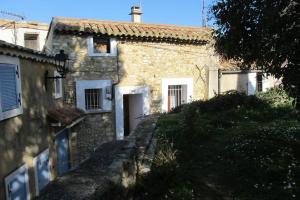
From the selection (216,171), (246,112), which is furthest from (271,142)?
(246,112)

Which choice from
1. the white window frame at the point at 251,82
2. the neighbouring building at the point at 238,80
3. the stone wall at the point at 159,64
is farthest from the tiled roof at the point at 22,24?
the white window frame at the point at 251,82

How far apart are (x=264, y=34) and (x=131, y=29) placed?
1114 centimetres

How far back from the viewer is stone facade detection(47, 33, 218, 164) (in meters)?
14.2

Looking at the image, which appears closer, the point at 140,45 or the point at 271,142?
the point at 271,142

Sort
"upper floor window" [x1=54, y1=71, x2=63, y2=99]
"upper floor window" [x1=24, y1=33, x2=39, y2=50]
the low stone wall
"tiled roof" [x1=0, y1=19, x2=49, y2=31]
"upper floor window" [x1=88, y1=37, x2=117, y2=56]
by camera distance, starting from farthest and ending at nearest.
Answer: "upper floor window" [x1=24, y1=33, x2=39, y2=50], "tiled roof" [x1=0, y1=19, x2=49, y2=31], "upper floor window" [x1=88, y1=37, x2=117, y2=56], "upper floor window" [x1=54, y1=71, x2=63, y2=99], the low stone wall

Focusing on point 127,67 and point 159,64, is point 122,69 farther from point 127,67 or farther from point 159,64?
point 159,64

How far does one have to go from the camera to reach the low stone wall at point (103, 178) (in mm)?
3502

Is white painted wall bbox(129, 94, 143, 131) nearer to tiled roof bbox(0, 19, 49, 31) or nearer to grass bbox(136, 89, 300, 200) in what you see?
grass bbox(136, 89, 300, 200)

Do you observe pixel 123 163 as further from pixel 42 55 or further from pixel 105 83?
pixel 105 83

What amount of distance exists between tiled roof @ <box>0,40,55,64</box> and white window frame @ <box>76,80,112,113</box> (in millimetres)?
3733

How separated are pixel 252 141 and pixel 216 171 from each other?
1.77 metres

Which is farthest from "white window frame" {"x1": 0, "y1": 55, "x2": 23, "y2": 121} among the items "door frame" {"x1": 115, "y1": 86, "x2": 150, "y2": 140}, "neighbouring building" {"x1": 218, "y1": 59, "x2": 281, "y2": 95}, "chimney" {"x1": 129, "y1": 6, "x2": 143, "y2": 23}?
"neighbouring building" {"x1": 218, "y1": 59, "x2": 281, "y2": 95}

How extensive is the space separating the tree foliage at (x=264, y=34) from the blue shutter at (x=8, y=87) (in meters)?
4.39

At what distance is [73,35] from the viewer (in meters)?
14.1
